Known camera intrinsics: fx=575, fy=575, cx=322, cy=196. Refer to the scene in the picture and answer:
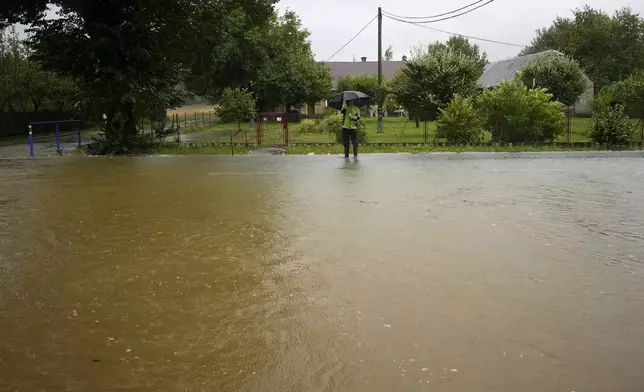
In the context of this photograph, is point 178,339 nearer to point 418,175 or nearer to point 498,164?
point 418,175

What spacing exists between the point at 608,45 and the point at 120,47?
46331 millimetres

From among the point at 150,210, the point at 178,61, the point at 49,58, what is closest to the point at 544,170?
the point at 150,210

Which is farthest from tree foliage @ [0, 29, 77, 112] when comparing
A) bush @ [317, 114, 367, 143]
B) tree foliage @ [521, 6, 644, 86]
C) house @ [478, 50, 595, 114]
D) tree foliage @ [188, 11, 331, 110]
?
tree foliage @ [521, 6, 644, 86]

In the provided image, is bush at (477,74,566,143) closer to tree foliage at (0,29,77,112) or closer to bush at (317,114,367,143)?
bush at (317,114,367,143)

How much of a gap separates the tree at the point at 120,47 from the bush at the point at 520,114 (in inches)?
440

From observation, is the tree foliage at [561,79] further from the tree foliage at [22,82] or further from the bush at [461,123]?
the tree foliage at [22,82]

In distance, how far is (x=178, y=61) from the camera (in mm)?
22797

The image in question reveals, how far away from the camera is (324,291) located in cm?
550

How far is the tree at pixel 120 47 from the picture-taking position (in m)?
20.6

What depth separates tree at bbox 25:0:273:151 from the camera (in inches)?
811

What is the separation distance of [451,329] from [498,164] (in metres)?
13.2

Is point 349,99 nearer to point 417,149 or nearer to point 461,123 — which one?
point 417,149

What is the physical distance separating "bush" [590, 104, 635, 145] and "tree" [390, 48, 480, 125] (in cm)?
675

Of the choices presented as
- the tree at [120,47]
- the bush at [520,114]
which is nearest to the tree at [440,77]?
the bush at [520,114]
